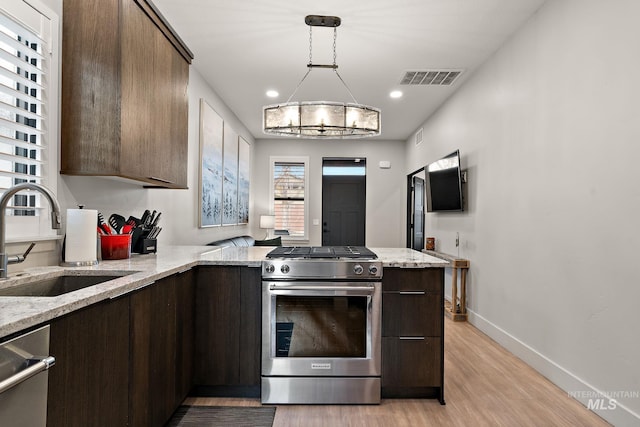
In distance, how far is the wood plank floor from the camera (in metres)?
2.14

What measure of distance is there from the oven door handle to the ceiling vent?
2.84 metres

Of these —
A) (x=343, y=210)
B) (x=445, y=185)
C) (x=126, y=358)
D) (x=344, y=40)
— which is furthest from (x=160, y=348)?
(x=343, y=210)

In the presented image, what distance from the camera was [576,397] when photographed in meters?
2.38

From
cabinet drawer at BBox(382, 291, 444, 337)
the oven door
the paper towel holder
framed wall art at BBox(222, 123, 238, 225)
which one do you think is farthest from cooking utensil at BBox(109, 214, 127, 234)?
framed wall art at BBox(222, 123, 238, 225)

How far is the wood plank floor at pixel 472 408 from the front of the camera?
214cm

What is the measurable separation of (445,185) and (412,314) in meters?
2.68

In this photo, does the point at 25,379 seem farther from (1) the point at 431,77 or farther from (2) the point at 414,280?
(1) the point at 431,77

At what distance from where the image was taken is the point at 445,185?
15.3 feet

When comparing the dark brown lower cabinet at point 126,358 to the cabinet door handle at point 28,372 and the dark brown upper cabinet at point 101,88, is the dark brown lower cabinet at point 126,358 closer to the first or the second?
the cabinet door handle at point 28,372

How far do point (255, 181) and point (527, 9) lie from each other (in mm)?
5505

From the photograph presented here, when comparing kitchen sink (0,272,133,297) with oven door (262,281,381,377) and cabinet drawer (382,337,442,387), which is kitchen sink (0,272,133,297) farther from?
cabinet drawer (382,337,442,387)

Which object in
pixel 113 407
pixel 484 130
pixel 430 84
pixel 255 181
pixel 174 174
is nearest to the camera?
pixel 113 407

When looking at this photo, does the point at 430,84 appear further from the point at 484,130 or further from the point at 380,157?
the point at 380,157

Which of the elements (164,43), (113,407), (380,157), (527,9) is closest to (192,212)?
(164,43)
